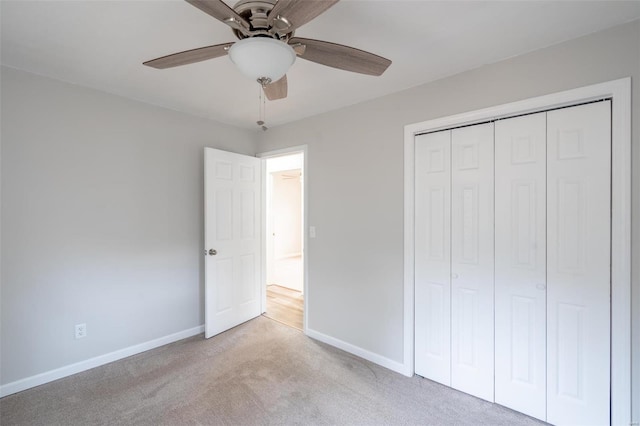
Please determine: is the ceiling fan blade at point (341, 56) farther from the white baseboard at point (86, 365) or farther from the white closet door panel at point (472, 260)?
the white baseboard at point (86, 365)

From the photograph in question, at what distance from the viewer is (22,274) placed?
2.08m

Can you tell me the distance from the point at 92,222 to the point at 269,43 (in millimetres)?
2299

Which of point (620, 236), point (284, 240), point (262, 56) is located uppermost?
point (262, 56)

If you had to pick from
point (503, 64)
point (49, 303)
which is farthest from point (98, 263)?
point (503, 64)

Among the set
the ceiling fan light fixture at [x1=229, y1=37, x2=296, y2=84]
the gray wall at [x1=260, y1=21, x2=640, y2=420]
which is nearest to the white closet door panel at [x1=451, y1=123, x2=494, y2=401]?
the gray wall at [x1=260, y1=21, x2=640, y2=420]

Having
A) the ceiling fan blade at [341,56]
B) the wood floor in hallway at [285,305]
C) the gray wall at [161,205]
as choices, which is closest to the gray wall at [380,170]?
the gray wall at [161,205]

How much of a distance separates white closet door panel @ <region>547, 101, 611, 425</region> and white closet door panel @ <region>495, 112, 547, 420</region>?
5cm

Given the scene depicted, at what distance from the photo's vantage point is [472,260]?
82.2 inches

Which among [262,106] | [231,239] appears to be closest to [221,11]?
[262,106]

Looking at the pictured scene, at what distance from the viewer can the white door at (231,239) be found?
302 cm

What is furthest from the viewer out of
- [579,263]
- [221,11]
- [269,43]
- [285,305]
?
[285,305]

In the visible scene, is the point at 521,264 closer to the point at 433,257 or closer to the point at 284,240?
the point at 433,257

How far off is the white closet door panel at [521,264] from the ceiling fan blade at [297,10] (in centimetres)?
157

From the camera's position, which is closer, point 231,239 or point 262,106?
point 262,106
